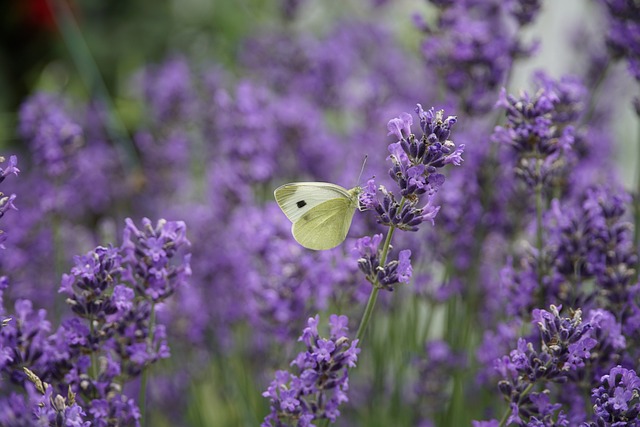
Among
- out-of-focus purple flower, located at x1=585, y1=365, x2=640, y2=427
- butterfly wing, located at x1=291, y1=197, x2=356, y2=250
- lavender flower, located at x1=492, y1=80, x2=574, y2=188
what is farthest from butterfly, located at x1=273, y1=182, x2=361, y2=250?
out-of-focus purple flower, located at x1=585, y1=365, x2=640, y2=427

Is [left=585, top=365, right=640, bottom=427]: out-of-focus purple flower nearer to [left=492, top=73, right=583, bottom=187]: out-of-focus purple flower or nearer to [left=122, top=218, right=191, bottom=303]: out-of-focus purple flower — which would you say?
[left=492, top=73, right=583, bottom=187]: out-of-focus purple flower

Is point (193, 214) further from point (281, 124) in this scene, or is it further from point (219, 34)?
point (219, 34)

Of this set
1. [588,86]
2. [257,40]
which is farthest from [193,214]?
[588,86]

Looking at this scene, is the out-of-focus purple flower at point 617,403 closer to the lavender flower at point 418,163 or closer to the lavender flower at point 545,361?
the lavender flower at point 545,361

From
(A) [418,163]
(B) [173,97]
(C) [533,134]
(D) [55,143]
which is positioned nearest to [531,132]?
(C) [533,134]

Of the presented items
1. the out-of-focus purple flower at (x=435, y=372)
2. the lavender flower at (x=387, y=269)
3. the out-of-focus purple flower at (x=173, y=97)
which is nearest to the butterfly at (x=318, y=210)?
the lavender flower at (x=387, y=269)

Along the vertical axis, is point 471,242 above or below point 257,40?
below

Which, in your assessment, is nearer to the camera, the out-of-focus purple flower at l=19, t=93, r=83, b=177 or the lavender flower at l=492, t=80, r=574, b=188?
the lavender flower at l=492, t=80, r=574, b=188
